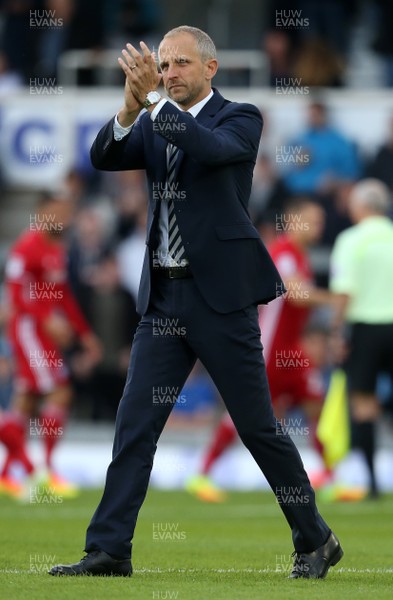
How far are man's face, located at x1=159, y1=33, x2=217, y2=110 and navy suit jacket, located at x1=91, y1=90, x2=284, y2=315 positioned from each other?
0.15 meters

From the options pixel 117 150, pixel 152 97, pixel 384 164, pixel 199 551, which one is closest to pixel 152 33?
pixel 384 164

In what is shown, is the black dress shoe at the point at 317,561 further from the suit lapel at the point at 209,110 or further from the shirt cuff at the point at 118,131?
the shirt cuff at the point at 118,131

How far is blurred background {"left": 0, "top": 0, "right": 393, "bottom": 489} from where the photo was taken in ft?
53.8

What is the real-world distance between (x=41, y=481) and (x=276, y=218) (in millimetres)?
4790

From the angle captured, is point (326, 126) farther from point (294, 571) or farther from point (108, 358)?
point (294, 571)

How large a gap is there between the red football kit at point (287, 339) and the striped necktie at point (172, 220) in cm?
594

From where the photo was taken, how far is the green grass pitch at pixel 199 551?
21.0 ft

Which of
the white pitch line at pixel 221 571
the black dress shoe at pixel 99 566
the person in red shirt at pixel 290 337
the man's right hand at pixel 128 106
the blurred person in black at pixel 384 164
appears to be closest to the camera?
the man's right hand at pixel 128 106

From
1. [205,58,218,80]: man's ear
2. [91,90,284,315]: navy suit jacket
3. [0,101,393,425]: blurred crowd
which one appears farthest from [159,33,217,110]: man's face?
[0,101,393,425]: blurred crowd

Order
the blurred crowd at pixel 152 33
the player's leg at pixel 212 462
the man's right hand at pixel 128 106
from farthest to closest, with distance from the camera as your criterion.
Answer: the blurred crowd at pixel 152 33 < the player's leg at pixel 212 462 < the man's right hand at pixel 128 106

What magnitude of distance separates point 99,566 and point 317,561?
97 cm

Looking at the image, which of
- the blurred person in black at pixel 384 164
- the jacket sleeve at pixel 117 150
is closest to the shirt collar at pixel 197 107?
the jacket sleeve at pixel 117 150

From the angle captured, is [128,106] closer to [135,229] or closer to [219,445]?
[219,445]

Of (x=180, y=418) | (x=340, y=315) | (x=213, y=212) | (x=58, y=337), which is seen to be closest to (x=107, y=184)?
(x=180, y=418)
